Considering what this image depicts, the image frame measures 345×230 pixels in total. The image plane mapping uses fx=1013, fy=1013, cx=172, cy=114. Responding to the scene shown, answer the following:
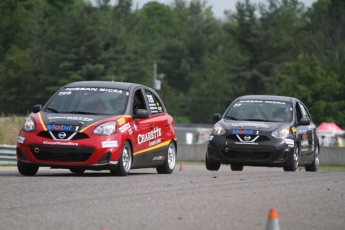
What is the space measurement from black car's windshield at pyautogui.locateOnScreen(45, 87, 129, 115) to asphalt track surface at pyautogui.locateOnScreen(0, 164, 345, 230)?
173cm

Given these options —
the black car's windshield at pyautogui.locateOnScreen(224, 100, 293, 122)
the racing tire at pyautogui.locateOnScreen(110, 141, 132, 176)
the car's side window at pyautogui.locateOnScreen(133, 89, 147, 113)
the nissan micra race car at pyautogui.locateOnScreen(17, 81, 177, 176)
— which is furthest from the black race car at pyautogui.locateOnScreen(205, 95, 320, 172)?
the racing tire at pyautogui.locateOnScreen(110, 141, 132, 176)

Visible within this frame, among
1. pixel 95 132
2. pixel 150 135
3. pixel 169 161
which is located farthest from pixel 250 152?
pixel 95 132

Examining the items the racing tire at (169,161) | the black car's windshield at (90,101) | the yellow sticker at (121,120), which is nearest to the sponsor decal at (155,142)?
the racing tire at (169,161)

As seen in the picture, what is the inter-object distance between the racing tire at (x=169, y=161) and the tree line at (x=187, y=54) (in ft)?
181

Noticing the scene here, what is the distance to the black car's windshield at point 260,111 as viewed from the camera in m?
19.9

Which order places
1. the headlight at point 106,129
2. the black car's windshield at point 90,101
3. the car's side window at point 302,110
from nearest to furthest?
the headlight at point 106,129 < the black car's windshield at point 90,101 < the car's side window at point 302,110

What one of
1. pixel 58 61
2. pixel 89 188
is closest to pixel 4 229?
pixel 89 188

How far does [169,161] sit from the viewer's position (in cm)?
1791

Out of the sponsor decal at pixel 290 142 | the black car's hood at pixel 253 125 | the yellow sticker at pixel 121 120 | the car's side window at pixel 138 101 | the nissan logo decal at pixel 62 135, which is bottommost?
the sponsor decal at pixel 290 142

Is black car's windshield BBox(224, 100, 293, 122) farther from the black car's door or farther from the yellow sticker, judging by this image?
the yellow sticker

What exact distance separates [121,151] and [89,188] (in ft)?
9.09

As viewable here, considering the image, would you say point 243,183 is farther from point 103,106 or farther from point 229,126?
point 229,126

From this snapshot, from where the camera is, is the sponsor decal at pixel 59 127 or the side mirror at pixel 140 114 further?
the side mirror at pixel 140 114

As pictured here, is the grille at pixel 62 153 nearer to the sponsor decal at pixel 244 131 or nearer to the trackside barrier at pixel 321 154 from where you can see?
the sponsor decal at pixel 244 131
